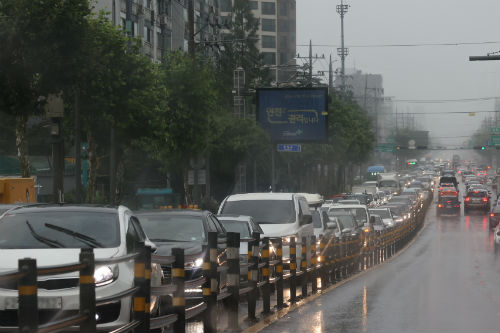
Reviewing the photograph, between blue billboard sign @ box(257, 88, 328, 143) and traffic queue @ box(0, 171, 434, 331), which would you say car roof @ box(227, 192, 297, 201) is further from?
blue billboard sign @ box(257, 88, 328, 143)

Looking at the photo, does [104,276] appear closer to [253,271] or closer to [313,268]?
[253,271]

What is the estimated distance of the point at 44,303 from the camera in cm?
945

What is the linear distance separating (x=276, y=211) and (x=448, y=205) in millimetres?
54850

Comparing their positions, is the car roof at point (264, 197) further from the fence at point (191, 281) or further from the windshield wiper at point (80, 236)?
the windshield wiper at point (80, 236)

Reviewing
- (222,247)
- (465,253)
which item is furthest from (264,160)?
(222,247)

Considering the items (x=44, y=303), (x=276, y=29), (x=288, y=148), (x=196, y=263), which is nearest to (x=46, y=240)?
(x=44, y=303)

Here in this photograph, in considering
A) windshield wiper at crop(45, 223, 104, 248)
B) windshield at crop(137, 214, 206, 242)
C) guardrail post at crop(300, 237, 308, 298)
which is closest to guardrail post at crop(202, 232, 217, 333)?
windshield wiper at crop(45, 223, 104, 248)

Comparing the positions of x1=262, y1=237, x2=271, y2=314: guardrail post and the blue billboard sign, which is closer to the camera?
x1=262, y1=237, x2=271, y2=314: guardrail post

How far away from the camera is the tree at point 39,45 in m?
26.2

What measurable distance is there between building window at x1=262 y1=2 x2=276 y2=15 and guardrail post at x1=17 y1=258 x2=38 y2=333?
14043 cm

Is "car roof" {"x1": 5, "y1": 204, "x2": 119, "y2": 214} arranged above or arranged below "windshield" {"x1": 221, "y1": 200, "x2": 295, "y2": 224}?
above

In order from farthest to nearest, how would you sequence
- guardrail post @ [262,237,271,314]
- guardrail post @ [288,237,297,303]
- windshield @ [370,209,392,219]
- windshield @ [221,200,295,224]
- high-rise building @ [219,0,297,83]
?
high-rise building @ [219,0,297,83] → windshield @ [370,209,392,219] → windshield @ [221,200,295,224] → guardrail post @ [288,237,297,303] → guardrail post @ [262,237,271,314]

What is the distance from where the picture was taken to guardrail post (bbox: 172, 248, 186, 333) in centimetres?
1041

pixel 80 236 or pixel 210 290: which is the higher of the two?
pixel 80 236
